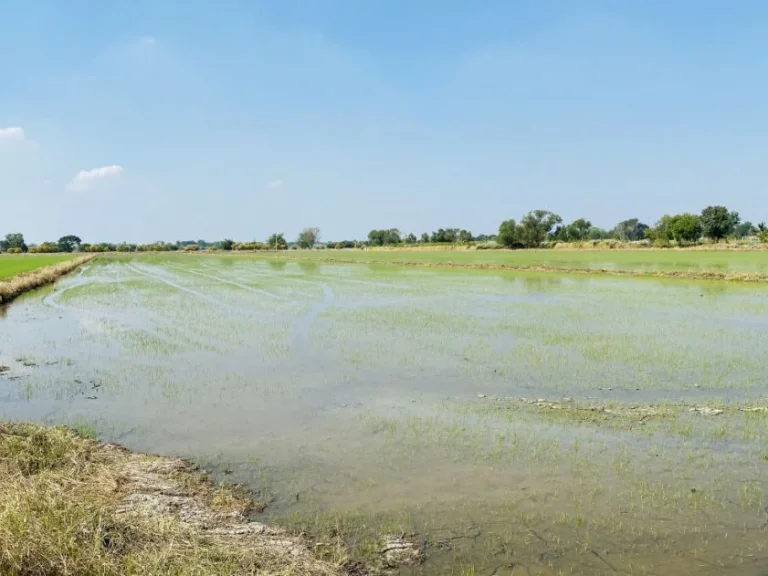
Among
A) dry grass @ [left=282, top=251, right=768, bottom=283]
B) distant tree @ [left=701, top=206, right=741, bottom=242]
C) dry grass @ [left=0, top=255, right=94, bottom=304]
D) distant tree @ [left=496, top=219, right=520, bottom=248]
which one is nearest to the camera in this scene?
dry grass @ [left=0, top=255, right=94, bottom=304]

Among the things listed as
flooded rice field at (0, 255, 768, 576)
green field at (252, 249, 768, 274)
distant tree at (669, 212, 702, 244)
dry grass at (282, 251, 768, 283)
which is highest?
distant tree at (669, 212, 702, 244)

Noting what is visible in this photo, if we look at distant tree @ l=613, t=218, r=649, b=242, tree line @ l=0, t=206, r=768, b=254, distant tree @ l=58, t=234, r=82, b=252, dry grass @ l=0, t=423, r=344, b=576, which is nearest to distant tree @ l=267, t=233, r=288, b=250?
tree line @ l=0, t=206, r=768, b=254

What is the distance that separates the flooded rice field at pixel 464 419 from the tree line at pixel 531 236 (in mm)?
70664

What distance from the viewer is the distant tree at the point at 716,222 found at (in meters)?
77.1

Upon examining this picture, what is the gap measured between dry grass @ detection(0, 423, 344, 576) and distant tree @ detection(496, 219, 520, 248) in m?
99.0

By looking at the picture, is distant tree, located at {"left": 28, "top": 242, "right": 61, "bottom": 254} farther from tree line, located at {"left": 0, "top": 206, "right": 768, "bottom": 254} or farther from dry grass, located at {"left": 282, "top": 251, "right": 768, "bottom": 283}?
dry grass, located at {"left": 282, "top": 251, "right": 768, "bottom": 283}

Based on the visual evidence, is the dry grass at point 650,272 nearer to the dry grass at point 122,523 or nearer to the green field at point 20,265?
the dry grass at point 122,523

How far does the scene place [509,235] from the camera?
101 meters

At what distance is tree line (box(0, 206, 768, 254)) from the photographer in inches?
3108

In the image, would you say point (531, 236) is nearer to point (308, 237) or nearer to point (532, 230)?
point (532, 230)

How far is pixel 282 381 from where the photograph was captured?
1054cm

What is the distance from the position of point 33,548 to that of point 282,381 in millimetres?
7105

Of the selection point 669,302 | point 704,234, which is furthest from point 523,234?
point 669,302

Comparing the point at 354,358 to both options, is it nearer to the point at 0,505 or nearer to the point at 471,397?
the point at 471,397
